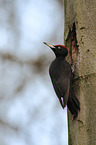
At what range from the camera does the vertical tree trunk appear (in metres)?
2.49

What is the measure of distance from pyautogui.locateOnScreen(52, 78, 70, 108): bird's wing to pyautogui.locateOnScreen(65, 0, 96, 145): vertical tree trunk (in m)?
0.10

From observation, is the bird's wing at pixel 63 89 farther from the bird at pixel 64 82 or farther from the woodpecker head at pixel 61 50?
the woodpecker head at pixel 61 50

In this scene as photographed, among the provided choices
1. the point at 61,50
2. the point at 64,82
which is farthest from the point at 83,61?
the point at 61,50

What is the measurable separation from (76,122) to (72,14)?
1154 millimetres

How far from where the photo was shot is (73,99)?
273 centimetres

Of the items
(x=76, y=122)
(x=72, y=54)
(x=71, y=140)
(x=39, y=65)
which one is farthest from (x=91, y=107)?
(x=39, y=65)

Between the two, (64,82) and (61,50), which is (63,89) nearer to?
(64,82)

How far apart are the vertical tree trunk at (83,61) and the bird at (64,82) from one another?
0.21 feet

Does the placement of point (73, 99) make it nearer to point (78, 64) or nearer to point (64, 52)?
point (78, 64)

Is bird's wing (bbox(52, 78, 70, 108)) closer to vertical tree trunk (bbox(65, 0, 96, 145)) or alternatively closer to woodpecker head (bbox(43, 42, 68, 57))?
vertical tree trunk (bbox(65, 0, 96, 145))

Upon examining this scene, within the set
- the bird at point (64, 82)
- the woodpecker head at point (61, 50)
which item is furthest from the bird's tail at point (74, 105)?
the woodpecker head at point (61, 50)

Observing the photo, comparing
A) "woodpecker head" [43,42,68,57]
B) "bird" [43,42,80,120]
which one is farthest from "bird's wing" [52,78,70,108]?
"woodpecker head" [43,42,68,57]

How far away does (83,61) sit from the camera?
2764mm

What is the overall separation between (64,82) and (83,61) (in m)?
0.35
